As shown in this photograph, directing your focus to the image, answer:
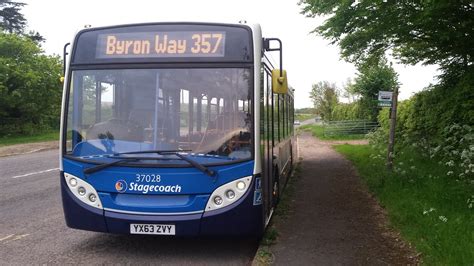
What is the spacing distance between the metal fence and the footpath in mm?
25217

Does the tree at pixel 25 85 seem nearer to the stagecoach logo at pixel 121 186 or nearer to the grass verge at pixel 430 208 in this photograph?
the grass verge at pixel 430 208

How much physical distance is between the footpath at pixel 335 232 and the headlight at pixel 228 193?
853 mm

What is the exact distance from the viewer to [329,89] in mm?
63344

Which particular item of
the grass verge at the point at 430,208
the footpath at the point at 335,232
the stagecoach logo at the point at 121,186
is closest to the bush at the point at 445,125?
the grass verge at the point at 430,208

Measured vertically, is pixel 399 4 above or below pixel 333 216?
above

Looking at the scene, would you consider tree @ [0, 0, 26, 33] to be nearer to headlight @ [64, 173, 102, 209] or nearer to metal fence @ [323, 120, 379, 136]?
metal fence @ [323, 120, 379, 136]

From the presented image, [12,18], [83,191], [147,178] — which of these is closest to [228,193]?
[147,178]

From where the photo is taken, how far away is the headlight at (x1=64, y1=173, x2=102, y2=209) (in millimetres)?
5848

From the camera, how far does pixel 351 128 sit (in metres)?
37.2

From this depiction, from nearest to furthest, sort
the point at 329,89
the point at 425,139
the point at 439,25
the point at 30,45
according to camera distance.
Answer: the point at 439,25 → the point at 425,139 → the point at 30,45 → the point at 329,89

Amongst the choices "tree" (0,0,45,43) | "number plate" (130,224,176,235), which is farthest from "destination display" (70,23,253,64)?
"tree" (0,0,45,43)

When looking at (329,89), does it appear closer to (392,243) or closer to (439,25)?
(439,25)

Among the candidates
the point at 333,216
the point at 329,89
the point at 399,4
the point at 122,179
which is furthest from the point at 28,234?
the point at 329,89

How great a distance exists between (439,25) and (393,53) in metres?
4.96
